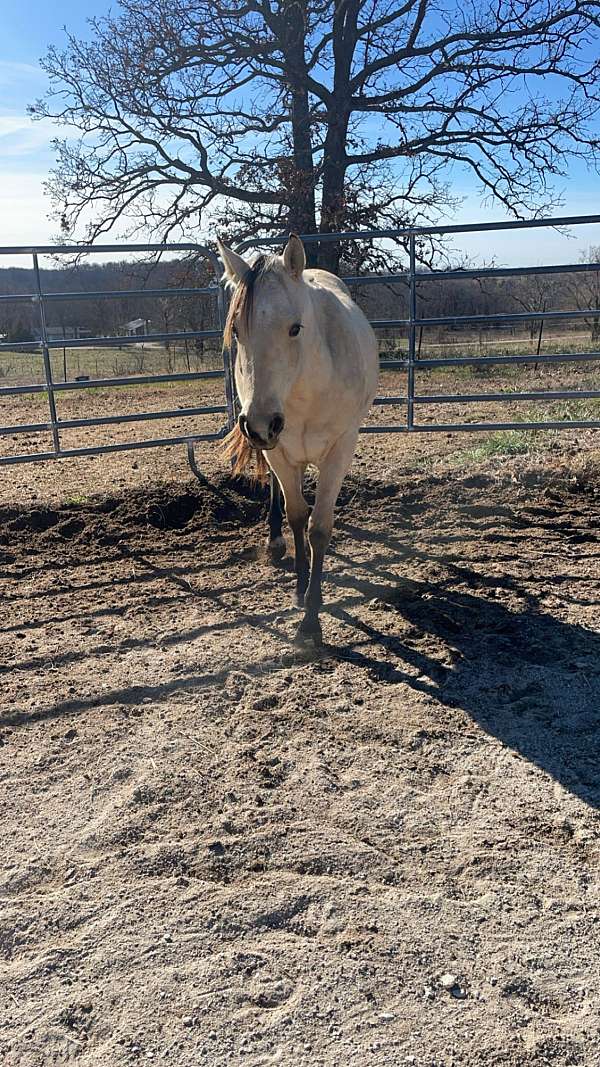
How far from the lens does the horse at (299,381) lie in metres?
2.98

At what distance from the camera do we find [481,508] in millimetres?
5680

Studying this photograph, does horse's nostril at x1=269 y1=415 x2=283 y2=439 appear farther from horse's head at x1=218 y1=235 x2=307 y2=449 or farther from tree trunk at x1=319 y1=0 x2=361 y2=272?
tree trunk at x1=319 y1=0 x2=361 y2=272

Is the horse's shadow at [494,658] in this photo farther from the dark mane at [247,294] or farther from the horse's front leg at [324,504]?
the dark mane at [247,294]

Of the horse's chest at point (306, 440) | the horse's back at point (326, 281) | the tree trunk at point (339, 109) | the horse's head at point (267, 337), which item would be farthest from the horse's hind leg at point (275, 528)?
the tree trunk at point (339, 109)

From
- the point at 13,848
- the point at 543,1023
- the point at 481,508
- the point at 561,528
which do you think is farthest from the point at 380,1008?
the point at 481,508

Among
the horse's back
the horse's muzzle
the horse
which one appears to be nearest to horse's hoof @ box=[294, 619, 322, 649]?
the horse

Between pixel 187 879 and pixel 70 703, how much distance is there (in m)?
1.26

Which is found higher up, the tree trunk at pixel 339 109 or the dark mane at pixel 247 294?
the tree trunk at pixel 339 109

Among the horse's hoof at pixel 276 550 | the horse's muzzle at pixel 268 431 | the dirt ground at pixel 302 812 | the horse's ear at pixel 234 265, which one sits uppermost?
the horse's ear at pixel 234 265

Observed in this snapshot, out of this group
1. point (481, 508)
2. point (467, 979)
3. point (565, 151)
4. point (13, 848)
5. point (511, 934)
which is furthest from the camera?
point (565, 151)

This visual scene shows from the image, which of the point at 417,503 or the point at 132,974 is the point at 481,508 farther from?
the point at 132,974

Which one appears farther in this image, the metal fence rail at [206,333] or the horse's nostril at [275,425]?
the metal fence rail at [206,333]

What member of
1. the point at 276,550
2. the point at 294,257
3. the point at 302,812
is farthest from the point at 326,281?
the point at 302,812

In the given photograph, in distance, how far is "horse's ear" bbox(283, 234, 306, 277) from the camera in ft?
10.4
